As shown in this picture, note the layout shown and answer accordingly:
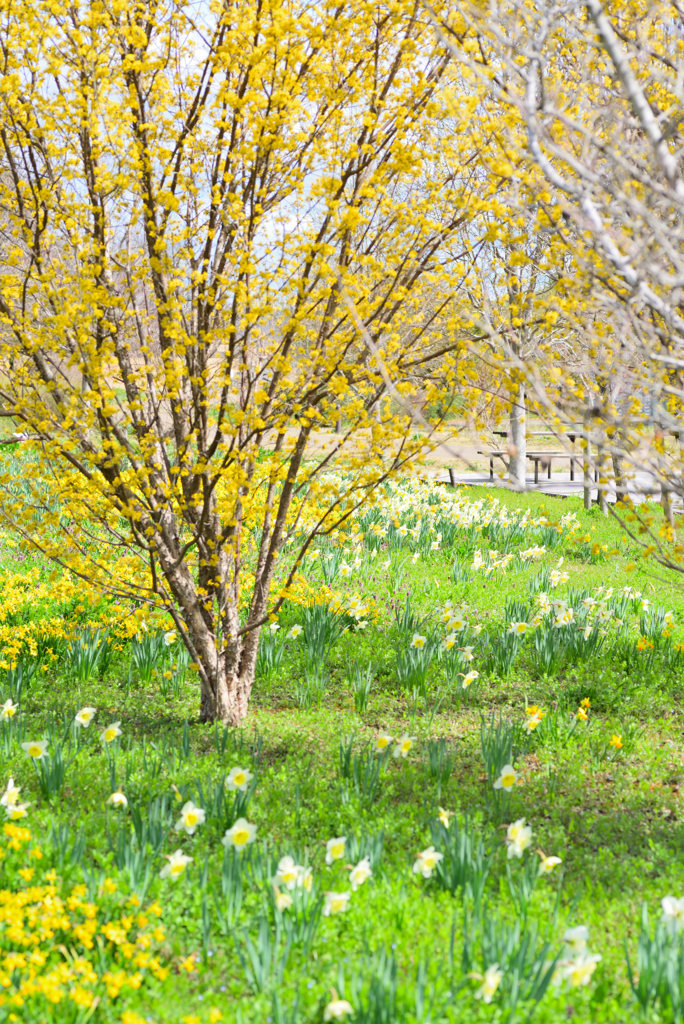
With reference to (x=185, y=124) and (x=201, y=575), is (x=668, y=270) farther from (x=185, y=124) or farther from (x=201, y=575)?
(x=201, y=575)

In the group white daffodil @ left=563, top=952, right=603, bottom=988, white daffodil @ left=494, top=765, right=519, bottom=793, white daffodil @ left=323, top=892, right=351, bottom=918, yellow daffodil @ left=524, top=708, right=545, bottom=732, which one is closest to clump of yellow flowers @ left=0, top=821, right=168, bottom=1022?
white daffodil @ left=323, top=892, right=351, bottom=918

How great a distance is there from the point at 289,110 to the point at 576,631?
3332 millimetres

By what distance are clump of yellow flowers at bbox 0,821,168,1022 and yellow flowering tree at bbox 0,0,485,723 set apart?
1.60 m

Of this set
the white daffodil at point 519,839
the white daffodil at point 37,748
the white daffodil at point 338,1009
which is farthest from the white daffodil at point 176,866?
the white daffodil at point 519,839

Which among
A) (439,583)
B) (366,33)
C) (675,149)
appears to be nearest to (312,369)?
(366,33)

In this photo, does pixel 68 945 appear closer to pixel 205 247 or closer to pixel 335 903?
pixel 335 903

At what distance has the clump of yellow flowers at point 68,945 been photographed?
1.98m

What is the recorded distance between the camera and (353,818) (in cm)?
304

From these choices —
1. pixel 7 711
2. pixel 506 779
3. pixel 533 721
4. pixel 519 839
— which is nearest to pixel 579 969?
pixel 519 839

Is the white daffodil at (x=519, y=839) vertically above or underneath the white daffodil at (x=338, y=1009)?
above

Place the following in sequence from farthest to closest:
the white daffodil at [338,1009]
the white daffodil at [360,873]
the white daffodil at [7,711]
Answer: the white daffodil at [7,711] → the white daffodil at [360,873] → the white daffodil at [338,1009]

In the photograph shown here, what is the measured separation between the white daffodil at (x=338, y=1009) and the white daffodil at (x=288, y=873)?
1.32 ft

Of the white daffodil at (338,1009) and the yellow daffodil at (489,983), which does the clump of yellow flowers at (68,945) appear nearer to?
the white daffodil at (338,1009)

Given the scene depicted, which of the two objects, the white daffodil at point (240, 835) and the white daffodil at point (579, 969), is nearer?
the white daffodil at point (579, 969)
